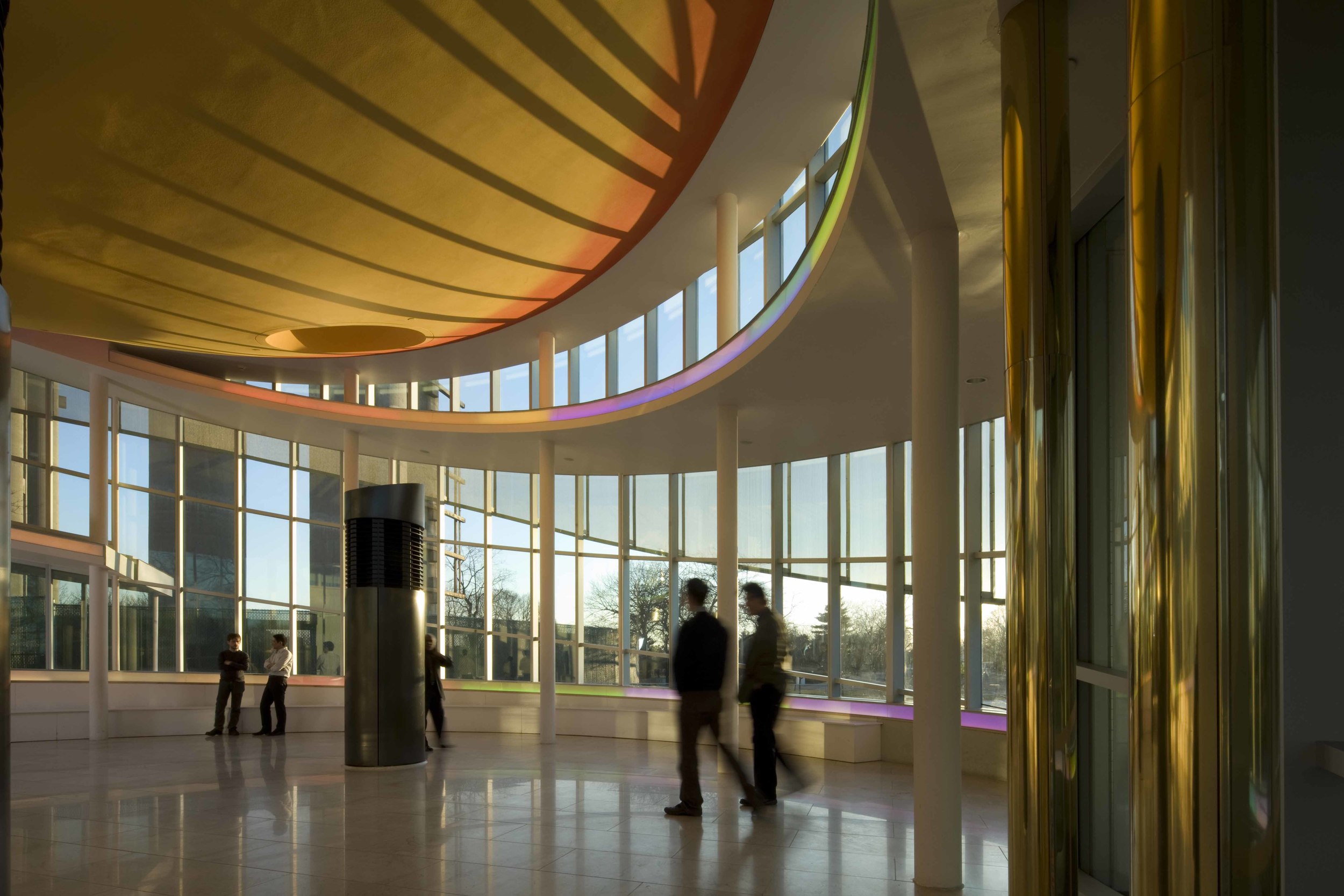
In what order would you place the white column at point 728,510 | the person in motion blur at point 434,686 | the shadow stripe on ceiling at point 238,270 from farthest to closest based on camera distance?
the person in motion blur at point 434,686 < the white column at point 728,510 < the shadow stripe on ceiling at point 238,270

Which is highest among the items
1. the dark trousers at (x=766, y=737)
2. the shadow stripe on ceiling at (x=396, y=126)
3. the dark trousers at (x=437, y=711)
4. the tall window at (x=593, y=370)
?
the tall window at (x=593, y=370)

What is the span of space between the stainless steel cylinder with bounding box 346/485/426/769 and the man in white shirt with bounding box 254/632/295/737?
543 centimetres

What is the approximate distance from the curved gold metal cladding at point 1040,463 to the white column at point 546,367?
14085 mm

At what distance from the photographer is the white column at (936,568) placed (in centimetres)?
696

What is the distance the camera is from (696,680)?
9.11 meters

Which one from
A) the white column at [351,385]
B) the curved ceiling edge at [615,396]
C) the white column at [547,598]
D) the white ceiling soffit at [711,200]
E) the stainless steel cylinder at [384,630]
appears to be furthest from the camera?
the white column at [351,385]

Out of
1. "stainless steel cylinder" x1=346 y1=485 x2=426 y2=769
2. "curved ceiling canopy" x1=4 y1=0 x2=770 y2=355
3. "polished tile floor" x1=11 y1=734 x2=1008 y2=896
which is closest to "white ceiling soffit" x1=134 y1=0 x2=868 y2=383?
"curved ceiling canopy" x1=4 y1=0 x2=770 y2=355

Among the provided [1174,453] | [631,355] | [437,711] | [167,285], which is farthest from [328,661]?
[1174,453]

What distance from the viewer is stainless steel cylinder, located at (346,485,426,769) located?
1272cm

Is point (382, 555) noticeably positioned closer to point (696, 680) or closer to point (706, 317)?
point (696, 680)

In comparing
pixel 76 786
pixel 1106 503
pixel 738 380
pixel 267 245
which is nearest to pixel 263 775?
pixel 76 786

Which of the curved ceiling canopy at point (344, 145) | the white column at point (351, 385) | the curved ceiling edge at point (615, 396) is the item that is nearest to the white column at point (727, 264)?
the curved ceiling edge at point (615, 396)

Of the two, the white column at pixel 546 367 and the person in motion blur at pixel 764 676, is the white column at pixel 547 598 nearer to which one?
the white column at pixel 546 367

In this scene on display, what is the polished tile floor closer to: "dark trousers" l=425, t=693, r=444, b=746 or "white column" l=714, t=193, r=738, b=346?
"dark trousers" l=425, t=693, r=444, b=746
